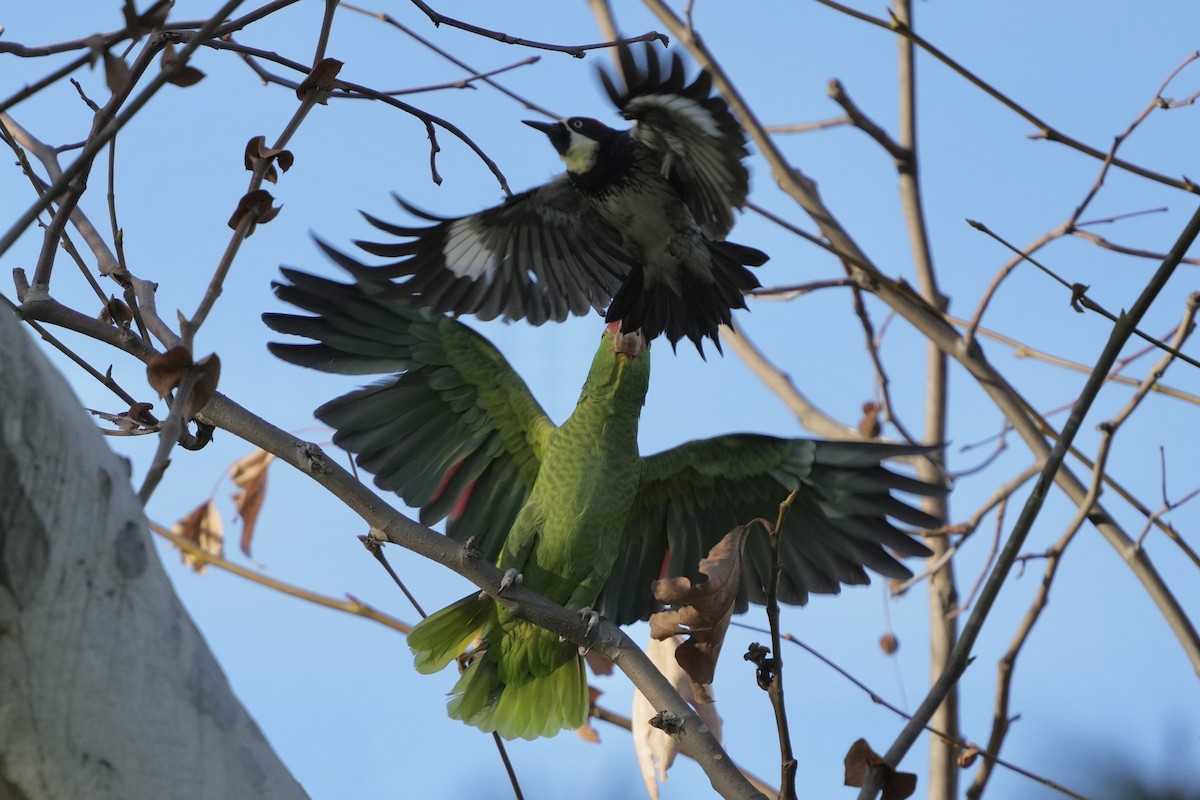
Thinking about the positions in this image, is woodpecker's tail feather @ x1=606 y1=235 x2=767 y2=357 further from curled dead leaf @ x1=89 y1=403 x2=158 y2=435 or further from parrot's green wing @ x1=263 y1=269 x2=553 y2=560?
curled dead leaf @ x1=89 y1=403 x2=158 y2=435

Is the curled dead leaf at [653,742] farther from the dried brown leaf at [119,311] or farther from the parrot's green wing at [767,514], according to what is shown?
the dried brown leaf at [119,311]

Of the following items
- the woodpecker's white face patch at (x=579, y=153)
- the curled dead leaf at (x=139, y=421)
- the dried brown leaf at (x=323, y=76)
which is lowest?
the curled dead leaf at (x=139, y=421)

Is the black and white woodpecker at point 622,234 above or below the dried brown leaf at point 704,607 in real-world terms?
above

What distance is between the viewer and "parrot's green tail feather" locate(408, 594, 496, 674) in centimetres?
330

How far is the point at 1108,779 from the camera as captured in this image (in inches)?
54.4

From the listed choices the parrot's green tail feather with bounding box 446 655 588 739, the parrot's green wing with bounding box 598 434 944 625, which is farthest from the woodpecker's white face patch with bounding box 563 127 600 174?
the parrot's green tail feather with bounding box 446 655 588 739

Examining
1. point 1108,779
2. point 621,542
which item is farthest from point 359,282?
point 1108,779

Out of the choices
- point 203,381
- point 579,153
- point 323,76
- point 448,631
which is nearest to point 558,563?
point 448,631

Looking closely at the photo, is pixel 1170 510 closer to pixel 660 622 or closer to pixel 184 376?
pixel 660 622

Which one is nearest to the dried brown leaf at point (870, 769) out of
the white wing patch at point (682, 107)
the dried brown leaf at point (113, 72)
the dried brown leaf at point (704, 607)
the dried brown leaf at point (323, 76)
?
the dried brown leaf at point (704, 607)

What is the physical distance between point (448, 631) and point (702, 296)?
3.70 feet

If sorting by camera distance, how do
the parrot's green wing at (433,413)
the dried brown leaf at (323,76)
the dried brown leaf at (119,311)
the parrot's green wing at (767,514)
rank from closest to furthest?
the dried brown leaf at (323,76) → the dried brown leaf at (119,311) → the parrot's green wing at (433,413) → the parrot's green wing at (767,514)

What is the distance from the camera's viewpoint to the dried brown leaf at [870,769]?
181 centimetres

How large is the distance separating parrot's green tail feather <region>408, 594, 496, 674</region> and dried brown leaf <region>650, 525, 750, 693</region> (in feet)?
4.40
